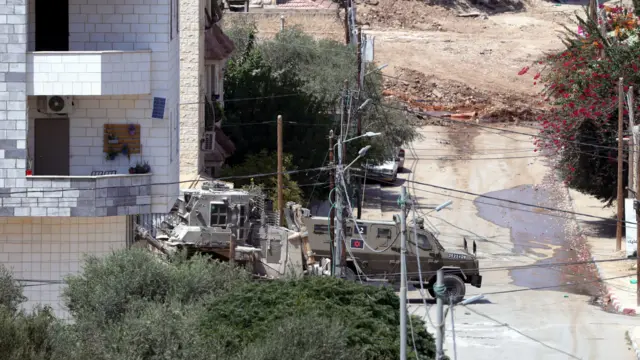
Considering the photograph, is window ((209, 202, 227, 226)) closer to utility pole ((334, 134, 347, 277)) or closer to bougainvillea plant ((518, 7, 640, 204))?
utility pole ((334, 134, 347, 277))

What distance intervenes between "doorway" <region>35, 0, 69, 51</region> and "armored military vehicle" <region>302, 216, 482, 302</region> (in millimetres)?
10312

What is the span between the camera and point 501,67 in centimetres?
7881

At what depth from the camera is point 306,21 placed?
64.1m

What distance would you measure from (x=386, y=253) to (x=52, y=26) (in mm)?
12362

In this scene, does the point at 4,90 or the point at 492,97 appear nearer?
the point at 4,90

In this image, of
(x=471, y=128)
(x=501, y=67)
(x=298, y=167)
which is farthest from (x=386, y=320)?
(x=501, y=67)

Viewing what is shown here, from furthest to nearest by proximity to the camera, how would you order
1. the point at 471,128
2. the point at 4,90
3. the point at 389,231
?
the point at 471,128, the point at 389,231, the point at 4,90

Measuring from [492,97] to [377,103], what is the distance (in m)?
19.5

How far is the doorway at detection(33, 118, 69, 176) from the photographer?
2983 cm

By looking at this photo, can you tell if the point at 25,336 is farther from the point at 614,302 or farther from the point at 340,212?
the point at 614,302

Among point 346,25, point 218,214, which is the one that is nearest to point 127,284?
point 218,214

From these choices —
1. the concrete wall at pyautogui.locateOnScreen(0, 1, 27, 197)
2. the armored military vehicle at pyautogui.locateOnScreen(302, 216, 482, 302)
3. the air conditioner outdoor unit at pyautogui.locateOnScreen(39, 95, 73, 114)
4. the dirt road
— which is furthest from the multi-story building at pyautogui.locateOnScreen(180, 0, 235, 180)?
the dirt road

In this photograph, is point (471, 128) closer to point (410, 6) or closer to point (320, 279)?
point (410, 6)

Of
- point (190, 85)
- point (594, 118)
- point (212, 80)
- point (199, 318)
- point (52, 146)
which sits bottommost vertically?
point (199, 318)
